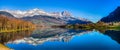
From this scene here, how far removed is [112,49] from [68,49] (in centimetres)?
890

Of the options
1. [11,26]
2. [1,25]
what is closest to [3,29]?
[1,25]

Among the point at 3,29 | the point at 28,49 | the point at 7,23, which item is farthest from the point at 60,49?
the point at 7,23

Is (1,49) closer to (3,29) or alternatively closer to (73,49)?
(73,49)

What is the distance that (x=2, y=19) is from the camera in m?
175

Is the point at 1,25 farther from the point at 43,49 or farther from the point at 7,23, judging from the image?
the point at 43,49

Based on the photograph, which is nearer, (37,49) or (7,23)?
(37,49)

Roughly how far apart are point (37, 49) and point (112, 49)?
15.0 meters

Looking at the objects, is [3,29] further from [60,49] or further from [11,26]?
[60,49]

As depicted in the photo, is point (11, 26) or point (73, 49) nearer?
point (73, 49)

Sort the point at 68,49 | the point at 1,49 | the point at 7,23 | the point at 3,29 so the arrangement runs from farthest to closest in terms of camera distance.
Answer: the point at 7,23 → the point at 3,29 → the point at 68,49 → the point at 1,49

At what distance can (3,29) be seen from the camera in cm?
16950

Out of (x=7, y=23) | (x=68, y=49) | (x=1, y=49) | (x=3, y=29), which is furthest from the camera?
(x=7, y=23)

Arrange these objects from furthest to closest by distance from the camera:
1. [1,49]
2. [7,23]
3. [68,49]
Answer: [7,23], [68,49], [1,49]

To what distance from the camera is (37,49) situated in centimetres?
5988
